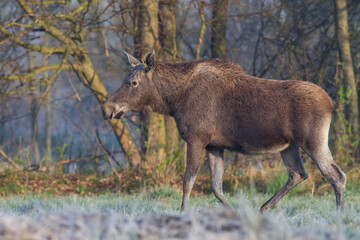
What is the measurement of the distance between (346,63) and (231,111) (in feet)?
20.2

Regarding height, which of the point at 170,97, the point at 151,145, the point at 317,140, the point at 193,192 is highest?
the point at 170,97

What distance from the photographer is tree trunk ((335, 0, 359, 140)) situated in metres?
11.3

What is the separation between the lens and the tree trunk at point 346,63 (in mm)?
11312

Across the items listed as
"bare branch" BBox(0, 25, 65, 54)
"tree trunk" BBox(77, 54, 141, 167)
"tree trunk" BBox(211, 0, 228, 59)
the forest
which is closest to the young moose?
the forest

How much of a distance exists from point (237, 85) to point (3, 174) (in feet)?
24.3

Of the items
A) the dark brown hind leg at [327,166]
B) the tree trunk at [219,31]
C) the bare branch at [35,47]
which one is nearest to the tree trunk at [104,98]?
the bare branch at [35,47]

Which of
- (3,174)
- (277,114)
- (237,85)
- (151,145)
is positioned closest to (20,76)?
(3,174)

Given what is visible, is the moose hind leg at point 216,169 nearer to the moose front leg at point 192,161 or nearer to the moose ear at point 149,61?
the moose front leg at point 192,161

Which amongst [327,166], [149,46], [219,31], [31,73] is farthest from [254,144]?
[219,31]

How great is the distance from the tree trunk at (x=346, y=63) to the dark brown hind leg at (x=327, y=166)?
5.71m

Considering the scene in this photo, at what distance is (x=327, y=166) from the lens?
6.00 meters

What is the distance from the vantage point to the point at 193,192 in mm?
10320

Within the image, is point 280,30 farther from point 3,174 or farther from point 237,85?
point 3,174

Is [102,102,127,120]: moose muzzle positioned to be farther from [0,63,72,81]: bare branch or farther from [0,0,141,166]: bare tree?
[0,63,72,81]: bare branch
